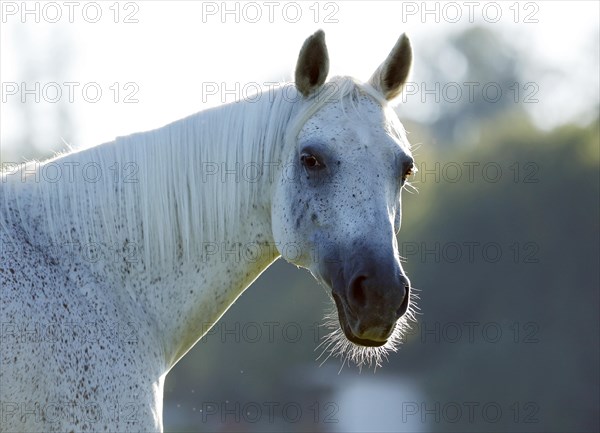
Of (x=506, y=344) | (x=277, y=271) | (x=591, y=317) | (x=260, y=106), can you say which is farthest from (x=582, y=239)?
(x=260, y=106)

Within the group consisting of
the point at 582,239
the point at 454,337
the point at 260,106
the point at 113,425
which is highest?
the point at 260,106

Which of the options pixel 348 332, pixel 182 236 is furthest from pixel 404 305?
pixel 182 236

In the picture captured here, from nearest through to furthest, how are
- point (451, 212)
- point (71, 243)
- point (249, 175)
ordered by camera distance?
1. point (71, 243)
2. point (249, 175)
3. point (451, 212)

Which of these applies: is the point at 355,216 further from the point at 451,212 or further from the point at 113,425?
the point at 451,212

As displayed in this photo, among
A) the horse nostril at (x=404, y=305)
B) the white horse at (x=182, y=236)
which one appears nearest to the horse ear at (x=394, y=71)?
the white horse at (x=182, y=236)

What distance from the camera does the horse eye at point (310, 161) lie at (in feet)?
15.7

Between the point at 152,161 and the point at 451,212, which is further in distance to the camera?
the point at 451,212

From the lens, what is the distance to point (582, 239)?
89.9 ft

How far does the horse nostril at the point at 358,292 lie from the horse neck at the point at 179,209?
0.79 metres

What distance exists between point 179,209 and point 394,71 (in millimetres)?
1610

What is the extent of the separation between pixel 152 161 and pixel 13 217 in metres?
0.83

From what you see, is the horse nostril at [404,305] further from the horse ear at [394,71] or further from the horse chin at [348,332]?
the horse ear at [394,71]

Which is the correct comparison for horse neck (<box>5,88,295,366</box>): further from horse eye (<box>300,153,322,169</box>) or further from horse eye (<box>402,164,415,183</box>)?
horse eye (<box>402,164,415,183</box>)

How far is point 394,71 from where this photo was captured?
5.33 m
